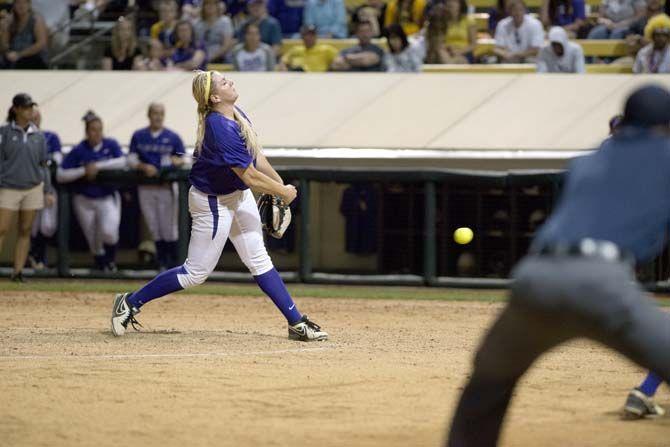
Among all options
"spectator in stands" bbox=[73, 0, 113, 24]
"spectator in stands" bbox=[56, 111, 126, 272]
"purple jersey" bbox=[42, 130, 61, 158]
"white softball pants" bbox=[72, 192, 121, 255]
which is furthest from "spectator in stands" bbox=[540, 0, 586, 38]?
"spectator in stands" bbox=[73, 0, 113, 24]

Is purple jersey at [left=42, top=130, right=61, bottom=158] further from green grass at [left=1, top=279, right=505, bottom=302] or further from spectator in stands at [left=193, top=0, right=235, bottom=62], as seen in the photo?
spectator in stands at [left=193, top=0, right=235, bottom=62]

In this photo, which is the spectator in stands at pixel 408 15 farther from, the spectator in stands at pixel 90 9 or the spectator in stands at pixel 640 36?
the spectator in stands at pixel 90 9

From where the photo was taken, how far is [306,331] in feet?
29.8

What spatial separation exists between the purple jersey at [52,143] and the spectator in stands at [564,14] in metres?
6.81

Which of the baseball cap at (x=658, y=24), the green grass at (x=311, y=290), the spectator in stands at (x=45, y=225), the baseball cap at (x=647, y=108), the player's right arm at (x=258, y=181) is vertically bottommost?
the green grass at (x=311, y=290)

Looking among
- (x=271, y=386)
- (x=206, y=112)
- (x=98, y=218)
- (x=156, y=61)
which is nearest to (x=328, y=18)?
(x=156, y=61)

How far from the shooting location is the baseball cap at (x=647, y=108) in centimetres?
441

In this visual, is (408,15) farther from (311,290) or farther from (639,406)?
(639,406)

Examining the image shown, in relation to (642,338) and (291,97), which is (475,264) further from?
(642,338)

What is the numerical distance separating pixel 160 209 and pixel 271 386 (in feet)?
24.2

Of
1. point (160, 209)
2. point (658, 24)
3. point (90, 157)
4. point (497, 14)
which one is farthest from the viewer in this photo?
point (497, 14)

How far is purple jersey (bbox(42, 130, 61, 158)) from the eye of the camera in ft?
47.6

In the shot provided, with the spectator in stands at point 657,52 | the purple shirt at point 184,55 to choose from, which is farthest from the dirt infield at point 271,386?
the purple shirt at point 184,55

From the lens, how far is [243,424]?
20.3 ft
